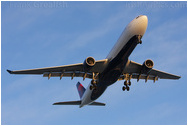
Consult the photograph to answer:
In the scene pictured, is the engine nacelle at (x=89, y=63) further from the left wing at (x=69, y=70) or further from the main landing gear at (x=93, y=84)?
the main landing gear at (x=93, y=84)

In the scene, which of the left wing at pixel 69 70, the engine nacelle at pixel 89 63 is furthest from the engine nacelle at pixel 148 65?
the engine nacelle at pixel 89 63

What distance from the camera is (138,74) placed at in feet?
139

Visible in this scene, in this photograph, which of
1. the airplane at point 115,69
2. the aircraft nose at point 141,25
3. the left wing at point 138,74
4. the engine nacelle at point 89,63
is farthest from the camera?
the left wing at point 138,74

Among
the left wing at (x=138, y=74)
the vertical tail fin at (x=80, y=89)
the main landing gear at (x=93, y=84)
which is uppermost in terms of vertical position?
the left wing at (x=138, y=74)

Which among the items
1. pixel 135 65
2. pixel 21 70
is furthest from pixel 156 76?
pixel 21 70

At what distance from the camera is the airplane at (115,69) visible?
34.9m

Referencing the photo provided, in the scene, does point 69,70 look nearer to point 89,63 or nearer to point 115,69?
point 89,63

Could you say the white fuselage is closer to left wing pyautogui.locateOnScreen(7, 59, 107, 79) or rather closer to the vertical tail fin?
left wing pyautogui.locateOnScreen(7, 59, 107, 79)

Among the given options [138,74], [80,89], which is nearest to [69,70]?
[138,74]

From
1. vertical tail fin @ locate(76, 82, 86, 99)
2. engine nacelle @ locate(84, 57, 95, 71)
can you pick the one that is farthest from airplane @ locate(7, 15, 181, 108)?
vertical tail fin @ locate(76, 82, 86, 99)

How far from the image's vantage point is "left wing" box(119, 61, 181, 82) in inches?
1596

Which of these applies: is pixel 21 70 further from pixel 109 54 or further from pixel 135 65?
pixel 135 65

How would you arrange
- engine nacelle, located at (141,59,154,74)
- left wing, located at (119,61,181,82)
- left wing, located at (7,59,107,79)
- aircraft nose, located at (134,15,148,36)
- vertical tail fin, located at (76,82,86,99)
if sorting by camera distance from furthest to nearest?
1. vertical tail fin, located at (76,82,86,99)
2. left wing, located at (119,61,181,82)
3. engine nacelle, located at (141,59,154,74)
4. left wing, located at (7,59,107,79)
5. aircraft nose, located at (134,15,148,36)

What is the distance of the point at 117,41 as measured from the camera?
37000 mm
